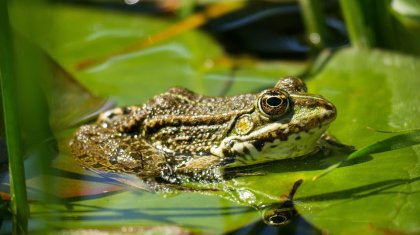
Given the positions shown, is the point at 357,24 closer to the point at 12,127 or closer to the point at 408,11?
the point at 408,11

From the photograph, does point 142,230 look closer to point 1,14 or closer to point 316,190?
point 316,190

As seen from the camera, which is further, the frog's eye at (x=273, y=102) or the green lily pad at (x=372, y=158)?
the frog's eye at (x=273, y=102)

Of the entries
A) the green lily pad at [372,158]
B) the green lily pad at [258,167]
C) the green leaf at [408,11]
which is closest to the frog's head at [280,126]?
the green lily pad at [258,167]

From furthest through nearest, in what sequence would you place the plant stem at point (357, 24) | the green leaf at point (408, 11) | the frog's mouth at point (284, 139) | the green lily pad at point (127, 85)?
the plant stem at point (357, 24) → the green leaf at point (408, 11) → the frog's mouth at point (284, 139) → the green lily pad at point (127, 85)

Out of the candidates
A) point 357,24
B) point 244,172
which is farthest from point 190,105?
point 357,24

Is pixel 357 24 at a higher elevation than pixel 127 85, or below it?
higher

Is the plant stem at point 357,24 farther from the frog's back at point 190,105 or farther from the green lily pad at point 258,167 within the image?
the frog's back at point 190,105
